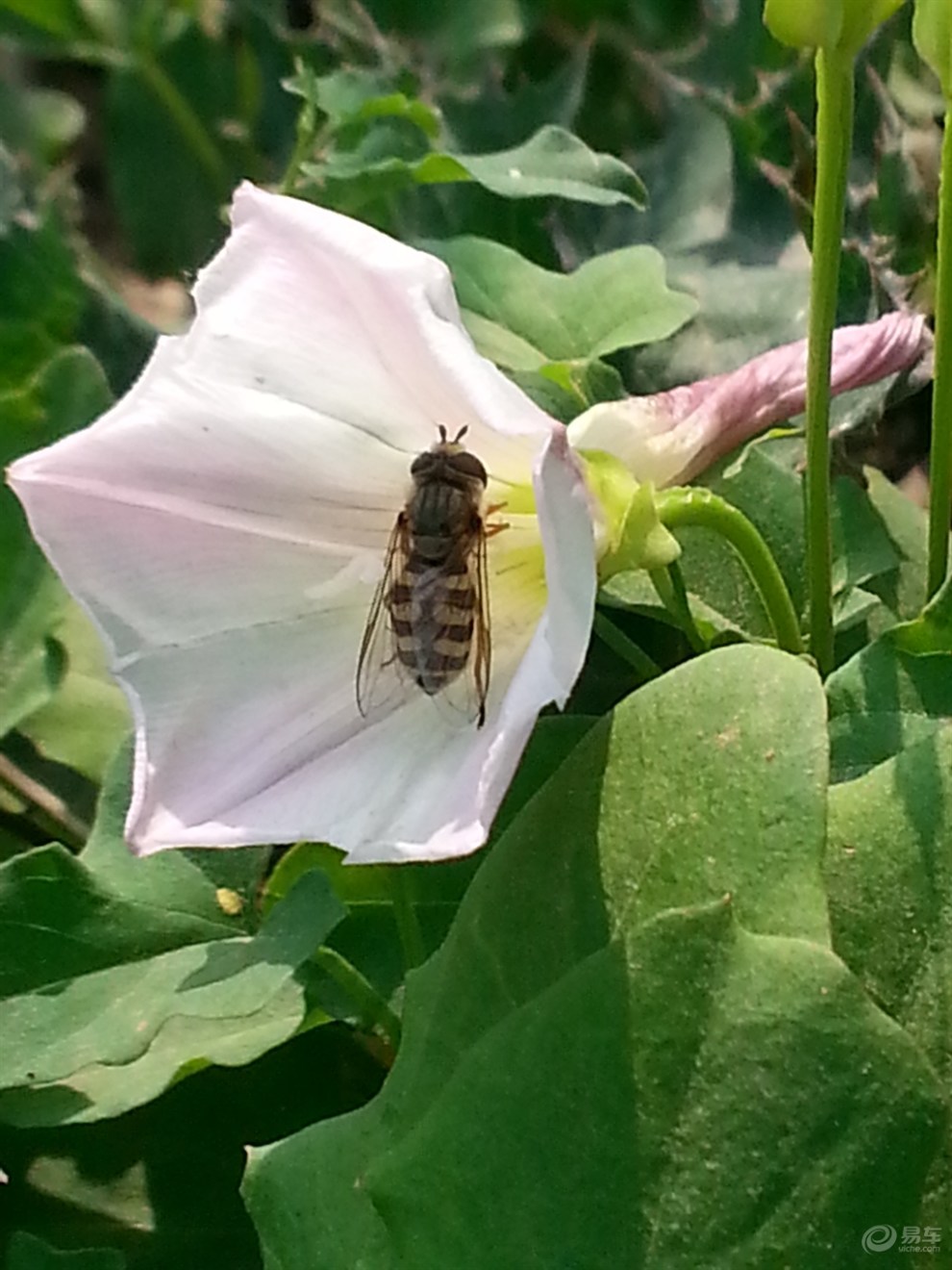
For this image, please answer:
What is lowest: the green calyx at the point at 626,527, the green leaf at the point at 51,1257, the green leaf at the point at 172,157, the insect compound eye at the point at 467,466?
the green leaf at the point at 51,1257

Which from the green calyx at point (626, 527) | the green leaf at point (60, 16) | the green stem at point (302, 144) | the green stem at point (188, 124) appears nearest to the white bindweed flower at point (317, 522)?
the green calyx at point (626, 527)

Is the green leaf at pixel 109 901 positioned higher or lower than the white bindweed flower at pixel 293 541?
lower

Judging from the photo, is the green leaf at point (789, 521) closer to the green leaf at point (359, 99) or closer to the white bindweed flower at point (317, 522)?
the white bindweed flower at point (317, 522)

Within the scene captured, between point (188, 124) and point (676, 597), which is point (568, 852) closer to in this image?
point (676, 597)

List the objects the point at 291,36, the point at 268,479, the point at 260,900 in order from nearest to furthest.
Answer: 1. the point at 268,479
2. the point at 260,900
3. the point at 291,36

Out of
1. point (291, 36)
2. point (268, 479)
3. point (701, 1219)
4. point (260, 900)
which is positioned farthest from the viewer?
point (291, 36)

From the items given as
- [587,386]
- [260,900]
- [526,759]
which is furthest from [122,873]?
[587,386]

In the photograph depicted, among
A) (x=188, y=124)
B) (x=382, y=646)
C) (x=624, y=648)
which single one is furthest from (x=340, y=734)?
(x=188, y=124)

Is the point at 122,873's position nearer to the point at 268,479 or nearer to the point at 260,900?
the point at 260,900
